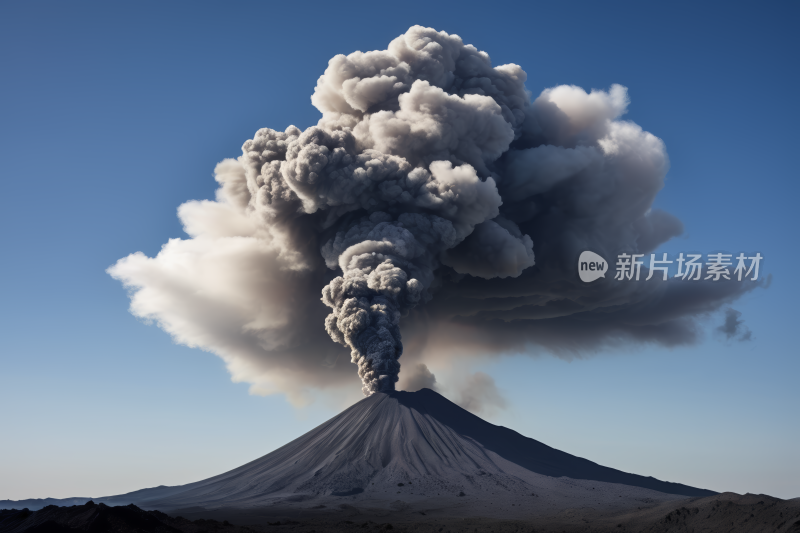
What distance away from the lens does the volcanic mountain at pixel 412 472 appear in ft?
149

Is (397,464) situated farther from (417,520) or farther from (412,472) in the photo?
(417,520)

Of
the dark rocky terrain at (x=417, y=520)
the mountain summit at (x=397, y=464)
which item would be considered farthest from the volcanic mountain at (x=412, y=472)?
the dark rocky terrain at (x=417, y=520)

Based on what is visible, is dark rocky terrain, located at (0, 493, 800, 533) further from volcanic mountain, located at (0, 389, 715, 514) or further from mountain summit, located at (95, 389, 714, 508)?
mountain summit, located at (95, 389, 714, 508)

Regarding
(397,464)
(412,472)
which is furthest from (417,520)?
(397,464)

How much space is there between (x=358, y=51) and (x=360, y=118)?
21.7 ft

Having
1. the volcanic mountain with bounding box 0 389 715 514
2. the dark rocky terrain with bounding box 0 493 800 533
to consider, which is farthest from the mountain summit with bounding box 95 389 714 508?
the dark rocky terrain with bounding box 0 493 800 533

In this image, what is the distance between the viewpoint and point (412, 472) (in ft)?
161

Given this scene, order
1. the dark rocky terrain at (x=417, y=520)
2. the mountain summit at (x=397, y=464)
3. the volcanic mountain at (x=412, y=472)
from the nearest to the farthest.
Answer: the dark rocky terrain at (x=417, y=520), the volcanic mountain at (x=412, y=472), the mountain summit at (x=397, y=464)

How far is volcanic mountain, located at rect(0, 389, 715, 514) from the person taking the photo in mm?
45375

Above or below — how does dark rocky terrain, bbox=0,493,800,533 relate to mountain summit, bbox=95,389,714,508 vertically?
below

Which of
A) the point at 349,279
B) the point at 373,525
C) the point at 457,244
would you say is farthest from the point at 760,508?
the point at 457,244

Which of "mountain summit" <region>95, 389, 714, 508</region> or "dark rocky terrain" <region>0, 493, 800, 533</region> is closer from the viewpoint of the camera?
"dark rocky terrain" <region>0, 493, 800, 533</region>

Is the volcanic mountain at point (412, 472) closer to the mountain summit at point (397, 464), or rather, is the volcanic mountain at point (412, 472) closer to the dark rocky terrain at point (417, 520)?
the mountain summit at point (397, 464)

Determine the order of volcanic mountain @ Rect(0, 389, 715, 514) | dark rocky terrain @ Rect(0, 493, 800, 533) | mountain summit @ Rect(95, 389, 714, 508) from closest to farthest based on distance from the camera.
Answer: dark rocky terrain @ Rect(0, 493, 800, 533), volcanic mountain @ Rect(0, 389, 715, 514), mountain summit @ Rect(95, 389, 714, 508)
